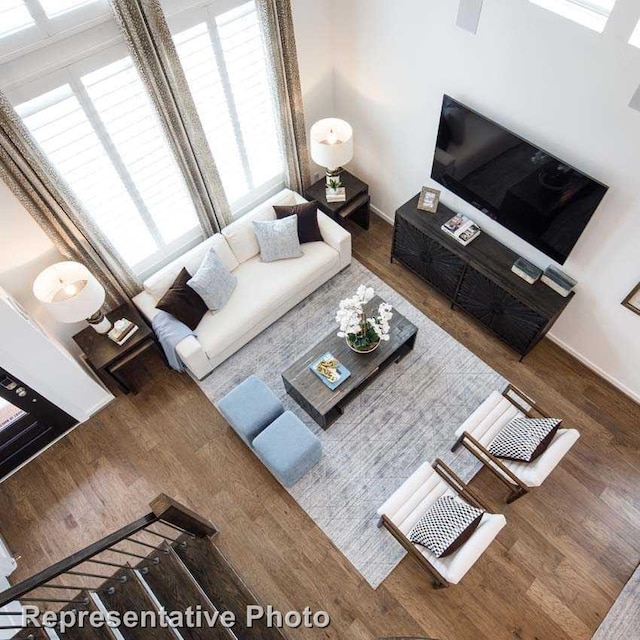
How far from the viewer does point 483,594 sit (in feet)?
12.3

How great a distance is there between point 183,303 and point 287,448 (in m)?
1.64

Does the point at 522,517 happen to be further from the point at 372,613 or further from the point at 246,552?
the point at 246,552

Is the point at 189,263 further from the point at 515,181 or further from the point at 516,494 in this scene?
the point at 516,494

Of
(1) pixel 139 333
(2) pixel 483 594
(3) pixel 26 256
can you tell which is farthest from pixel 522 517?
(3) pixel 26 256

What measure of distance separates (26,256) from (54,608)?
278cm

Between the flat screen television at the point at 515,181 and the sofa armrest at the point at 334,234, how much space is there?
114 centimetres

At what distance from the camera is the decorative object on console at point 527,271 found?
172 inches

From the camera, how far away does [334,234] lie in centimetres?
508

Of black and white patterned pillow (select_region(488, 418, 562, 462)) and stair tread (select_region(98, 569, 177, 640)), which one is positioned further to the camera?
black and white patterned pillow (select_region(488, 418, 562, 462))

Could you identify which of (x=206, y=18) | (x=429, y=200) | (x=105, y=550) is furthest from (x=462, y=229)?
(x=105, y=550)

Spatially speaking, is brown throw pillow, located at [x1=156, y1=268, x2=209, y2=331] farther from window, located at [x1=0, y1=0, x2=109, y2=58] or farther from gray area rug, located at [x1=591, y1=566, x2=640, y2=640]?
gray area rug, located at [x1=591, y1=566, x2=640, y2=640]

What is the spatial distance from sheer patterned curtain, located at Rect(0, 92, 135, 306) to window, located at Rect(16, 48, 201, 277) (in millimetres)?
122

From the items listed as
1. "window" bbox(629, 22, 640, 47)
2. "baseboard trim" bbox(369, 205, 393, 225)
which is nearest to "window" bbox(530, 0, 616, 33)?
"window" bbox(629, 22, 640, 47)

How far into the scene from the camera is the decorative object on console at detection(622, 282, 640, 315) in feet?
12.6
